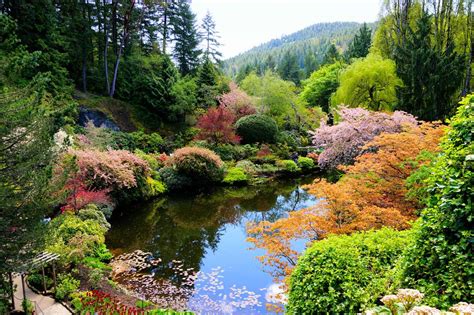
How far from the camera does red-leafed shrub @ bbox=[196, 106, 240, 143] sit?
20297 mm

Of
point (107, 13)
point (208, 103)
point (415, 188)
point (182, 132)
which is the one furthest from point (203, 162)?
point (107, 13)

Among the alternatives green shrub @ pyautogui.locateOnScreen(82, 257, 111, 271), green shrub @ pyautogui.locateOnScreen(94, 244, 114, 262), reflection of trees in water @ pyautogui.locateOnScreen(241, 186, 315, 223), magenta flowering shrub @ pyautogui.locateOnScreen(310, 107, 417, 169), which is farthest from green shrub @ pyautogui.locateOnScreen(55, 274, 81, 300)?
magenta flowering shrub @ pyautogui.locateOnScreen(310, 107, 417, 169)

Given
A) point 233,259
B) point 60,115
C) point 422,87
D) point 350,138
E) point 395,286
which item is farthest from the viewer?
point 422,87

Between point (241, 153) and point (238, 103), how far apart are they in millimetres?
5600

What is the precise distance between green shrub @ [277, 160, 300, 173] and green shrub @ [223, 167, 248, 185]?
3.10 m

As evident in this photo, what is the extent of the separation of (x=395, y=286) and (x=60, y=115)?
6.24 m

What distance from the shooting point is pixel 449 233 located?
9.53 feet

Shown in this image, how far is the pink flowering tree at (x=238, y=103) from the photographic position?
24.3 m

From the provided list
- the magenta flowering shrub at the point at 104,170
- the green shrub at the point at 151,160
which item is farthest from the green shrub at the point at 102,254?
the green shrub at the point at 151,160

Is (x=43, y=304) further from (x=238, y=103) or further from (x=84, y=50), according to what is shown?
(x=238, y=103)

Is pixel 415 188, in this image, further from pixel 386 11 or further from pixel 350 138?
pixel 386 11

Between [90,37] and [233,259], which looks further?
[90,37]

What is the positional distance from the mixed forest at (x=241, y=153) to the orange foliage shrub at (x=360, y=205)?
0.04m

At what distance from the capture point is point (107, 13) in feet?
71.3
